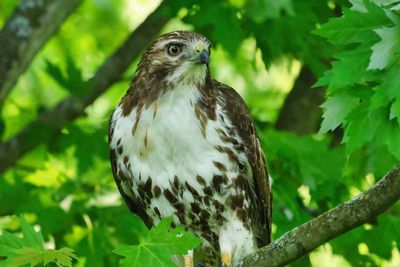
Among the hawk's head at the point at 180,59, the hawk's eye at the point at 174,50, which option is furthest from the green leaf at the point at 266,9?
the hawk's eye at the point at 174,50

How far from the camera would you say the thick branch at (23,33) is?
8336 millimetres

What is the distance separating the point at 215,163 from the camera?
20.4ft

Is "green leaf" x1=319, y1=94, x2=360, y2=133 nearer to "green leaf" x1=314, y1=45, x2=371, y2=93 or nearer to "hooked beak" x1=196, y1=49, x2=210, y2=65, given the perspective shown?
"green leaf" x1=314, y1=45, x2=371, y2=93

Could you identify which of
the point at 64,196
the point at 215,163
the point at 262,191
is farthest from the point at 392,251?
the point at 64,196

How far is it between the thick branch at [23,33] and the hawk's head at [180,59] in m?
2.22

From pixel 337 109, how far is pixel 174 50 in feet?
6.09

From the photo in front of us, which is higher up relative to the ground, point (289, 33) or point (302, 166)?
point (289, 33)

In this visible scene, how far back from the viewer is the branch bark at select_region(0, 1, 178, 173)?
892 cm

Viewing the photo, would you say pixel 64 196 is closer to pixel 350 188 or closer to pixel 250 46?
pixel 350 188

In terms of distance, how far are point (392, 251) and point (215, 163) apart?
2.28m

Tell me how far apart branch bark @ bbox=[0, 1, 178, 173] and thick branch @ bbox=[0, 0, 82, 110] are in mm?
576

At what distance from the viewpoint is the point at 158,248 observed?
194 inches

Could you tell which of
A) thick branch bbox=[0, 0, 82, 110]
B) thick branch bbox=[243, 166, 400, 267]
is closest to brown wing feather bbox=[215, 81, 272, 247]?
thick branch bbox=[243, 166, 400, 267]

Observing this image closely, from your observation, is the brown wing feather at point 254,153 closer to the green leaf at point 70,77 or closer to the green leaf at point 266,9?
the green leaf at point 266,9
